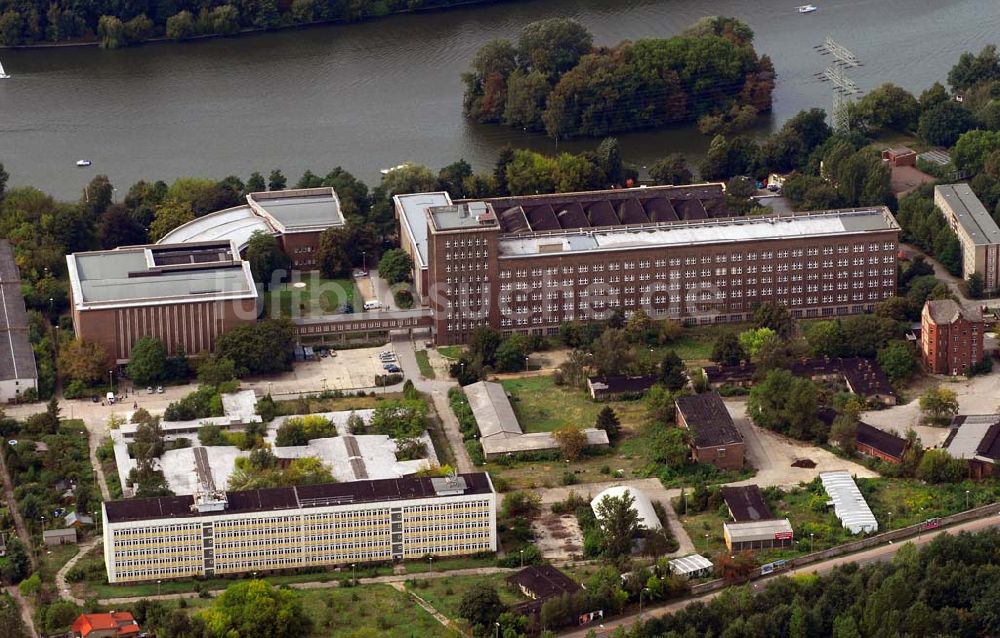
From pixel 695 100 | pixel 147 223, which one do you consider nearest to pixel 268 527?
pixel 147 223

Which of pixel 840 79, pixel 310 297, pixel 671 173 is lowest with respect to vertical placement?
pixel 310 297

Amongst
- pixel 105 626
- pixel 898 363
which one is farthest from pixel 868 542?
pixel 105 626

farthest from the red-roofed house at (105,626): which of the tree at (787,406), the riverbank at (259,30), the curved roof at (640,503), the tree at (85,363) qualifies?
the riverbank at (259,30)

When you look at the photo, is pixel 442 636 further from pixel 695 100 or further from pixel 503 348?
pixel 695 100

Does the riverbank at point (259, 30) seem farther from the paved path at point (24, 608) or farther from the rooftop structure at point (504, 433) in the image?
the paved path at point (24, 608)

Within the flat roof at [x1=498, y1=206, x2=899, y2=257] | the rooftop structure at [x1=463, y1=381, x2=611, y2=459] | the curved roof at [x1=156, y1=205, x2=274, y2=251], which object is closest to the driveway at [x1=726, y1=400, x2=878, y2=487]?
the rooftop structure at [x1=463, y1=381, x2=611, y2=459]

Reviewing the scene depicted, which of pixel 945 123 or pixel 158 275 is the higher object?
pixel 158 275

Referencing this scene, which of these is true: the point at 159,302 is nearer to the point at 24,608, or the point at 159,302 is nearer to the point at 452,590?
the point at 24,608
